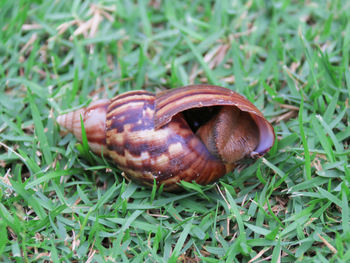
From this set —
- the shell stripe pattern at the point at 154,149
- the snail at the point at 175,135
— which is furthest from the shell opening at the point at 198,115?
the shell stripe pattern at the point at 154,149

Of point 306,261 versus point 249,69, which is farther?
point 249,69

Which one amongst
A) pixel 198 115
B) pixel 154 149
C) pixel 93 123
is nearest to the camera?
pixel 154 149

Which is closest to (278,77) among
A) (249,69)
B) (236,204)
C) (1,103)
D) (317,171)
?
(249,69)

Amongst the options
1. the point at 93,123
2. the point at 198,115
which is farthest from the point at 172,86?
the point at 93,123

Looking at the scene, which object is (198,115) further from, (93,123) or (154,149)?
(93,123)

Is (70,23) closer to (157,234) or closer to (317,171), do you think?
(157,234)

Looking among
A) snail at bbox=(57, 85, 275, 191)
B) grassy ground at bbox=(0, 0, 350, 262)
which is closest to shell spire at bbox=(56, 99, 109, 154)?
snail at bbox=(57, 85, 275, 191)

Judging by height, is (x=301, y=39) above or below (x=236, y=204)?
above
